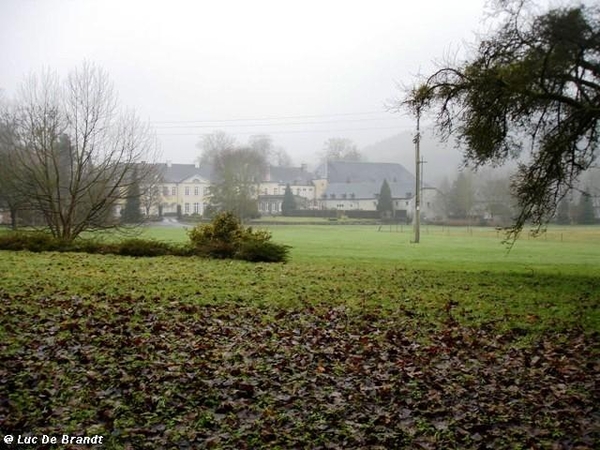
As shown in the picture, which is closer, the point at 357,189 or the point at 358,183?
the point at 357,189

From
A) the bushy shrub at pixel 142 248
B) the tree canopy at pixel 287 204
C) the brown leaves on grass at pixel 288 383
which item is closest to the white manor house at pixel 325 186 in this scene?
the tree canopy at pixel 287 204

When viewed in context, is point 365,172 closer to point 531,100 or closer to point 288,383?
point 531,100

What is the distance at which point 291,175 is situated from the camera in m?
96.1

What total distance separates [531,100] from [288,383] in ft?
34.0

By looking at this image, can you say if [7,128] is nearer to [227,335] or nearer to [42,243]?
[42,243]

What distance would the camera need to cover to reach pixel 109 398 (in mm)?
4934

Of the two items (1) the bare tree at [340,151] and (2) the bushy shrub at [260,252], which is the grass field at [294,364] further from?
(1) the bare tree at [340,151]

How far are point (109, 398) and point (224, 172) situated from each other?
50089mm

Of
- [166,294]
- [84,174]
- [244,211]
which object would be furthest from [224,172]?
[166,294]

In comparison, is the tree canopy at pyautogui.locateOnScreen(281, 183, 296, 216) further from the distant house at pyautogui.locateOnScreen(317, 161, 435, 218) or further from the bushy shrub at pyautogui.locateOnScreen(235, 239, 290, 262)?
the bushy shrub at pyautogui.locateOnScreen(235, 239, 290, 262)

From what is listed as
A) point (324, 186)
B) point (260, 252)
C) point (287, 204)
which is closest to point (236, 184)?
point (287, 204)

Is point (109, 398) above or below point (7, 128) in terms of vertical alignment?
below

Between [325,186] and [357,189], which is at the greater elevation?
[325,186]

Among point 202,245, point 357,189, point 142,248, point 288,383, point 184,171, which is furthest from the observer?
point 184,171
